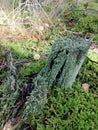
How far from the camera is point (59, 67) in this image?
2240 mm

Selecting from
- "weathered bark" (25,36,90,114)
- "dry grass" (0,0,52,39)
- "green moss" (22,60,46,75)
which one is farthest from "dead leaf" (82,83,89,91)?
"dry grass" (0,0,52,39)

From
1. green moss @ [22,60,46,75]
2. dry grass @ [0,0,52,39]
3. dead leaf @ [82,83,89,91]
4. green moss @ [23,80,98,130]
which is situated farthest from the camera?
dry grass @ [0,0,52,39]

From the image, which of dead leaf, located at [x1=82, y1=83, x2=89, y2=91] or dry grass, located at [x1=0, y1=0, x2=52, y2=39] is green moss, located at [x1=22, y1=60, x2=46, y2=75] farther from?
dry grass, located at [x1=0, y1=0, x2=52, y2=39]

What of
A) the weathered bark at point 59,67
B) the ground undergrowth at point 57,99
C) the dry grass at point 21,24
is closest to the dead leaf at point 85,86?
the ground undergrowth at point 57,99

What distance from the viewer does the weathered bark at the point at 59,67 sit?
2199 millimetres

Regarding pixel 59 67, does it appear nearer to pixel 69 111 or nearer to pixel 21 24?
pixel 69 111

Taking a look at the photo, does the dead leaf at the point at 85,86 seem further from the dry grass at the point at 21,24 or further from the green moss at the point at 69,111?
the dry grass at the point at 21,24

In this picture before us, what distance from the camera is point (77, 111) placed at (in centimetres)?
229

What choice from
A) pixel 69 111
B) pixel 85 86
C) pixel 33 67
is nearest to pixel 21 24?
pixel 33 67

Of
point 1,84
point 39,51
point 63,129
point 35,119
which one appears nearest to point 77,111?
point 63,129

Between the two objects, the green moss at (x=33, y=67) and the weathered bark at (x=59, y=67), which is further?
the green moss at (x=33, y=67)

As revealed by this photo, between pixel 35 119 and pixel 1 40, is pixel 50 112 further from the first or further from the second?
pixel 1 40

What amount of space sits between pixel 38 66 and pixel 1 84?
15.9 inches

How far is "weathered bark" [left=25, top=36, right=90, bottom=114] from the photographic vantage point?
2.20 metres
